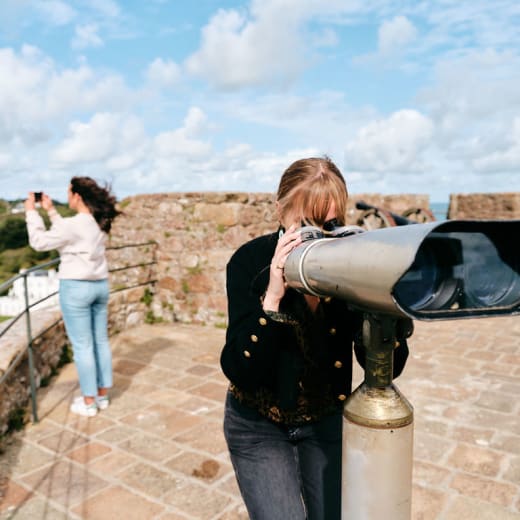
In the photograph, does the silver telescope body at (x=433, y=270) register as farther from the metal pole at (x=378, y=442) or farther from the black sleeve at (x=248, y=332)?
the black sleeve at (x=248, y=332)

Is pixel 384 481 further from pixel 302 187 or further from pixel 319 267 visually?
pixel 302 187

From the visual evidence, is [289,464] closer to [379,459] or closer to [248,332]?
[248,332]

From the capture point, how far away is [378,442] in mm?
1043

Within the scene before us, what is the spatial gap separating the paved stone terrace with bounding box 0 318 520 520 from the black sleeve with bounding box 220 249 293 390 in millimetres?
1505

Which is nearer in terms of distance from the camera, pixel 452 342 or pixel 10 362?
pixel 10 362

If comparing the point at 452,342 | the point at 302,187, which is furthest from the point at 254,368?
the point at 452,342

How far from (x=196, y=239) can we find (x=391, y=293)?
613cm

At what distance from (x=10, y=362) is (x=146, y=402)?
1.10 meters

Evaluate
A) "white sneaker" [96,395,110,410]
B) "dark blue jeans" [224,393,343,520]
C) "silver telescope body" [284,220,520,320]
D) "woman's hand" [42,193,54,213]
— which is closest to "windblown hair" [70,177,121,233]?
"woman's hand" [42,193,54,213]

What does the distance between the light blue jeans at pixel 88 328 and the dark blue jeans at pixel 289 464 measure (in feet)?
8.28

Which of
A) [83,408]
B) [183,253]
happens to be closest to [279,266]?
[83,408]

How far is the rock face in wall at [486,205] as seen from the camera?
422 inches

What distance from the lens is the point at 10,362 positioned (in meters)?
3.82

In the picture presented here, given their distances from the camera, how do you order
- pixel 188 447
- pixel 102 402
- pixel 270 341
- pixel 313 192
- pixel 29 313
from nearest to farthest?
1. pixel 270 341
2. pixel 313 192
3. pixel 188 447
4. pixel 102 402
5. pixel 29 313
